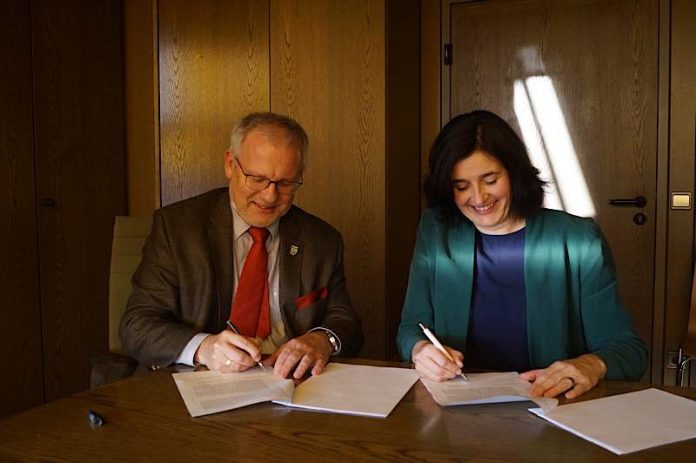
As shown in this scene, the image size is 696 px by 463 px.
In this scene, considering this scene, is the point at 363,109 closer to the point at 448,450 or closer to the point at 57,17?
the point at 57,17

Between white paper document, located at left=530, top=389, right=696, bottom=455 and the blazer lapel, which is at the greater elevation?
the blazer lapel

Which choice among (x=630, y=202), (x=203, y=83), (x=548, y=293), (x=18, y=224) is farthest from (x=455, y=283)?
(x=18, y=224)

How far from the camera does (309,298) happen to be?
1.77 m

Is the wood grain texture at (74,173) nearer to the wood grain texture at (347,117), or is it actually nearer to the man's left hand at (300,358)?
the wood grain texture at (347,117)

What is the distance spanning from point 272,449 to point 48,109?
292 cm

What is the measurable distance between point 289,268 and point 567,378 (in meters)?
0.85

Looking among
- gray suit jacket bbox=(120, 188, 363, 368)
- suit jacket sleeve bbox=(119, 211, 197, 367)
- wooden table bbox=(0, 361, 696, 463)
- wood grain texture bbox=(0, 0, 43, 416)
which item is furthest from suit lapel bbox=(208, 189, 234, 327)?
wood grain texture bbox=(0, 0, 43, 416)

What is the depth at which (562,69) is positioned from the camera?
3.31 meters

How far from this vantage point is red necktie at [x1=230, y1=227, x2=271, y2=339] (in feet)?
5.59

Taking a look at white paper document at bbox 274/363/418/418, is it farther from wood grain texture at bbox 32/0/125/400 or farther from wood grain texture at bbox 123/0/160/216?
wood grain texture at bbox 123/0/160/216

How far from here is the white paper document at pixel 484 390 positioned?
3.64ft

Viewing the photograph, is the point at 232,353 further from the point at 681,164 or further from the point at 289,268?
the point at 681,164

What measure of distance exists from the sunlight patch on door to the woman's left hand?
2.19 metres

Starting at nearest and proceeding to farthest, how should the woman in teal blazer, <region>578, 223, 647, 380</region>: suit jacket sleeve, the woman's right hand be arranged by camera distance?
1. the woman's right hand
2. <region>578, 223, 647, 380</region>: suit jacket sleeve
3. the woman in teal blazer
